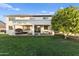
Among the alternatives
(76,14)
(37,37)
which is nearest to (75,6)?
(76,14)

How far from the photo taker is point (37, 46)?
1283 centimetres

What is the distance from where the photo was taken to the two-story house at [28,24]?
42.2ft

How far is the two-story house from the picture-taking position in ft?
42.2

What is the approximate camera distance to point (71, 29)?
508 inches

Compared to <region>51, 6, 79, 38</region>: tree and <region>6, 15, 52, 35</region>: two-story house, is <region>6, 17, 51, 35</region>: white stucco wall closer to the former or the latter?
<region>6, 15, 52, 35</region>: two-story house

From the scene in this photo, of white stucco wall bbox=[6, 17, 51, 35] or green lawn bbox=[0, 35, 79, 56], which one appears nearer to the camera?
green lawn bbox=[0, 35, 79, 56]

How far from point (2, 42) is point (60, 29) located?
3.83 ft

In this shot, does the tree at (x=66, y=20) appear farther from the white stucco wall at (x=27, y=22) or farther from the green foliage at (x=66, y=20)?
the white stucco wall at (x=27, y=22)

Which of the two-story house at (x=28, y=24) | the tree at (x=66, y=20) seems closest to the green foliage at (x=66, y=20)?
the tree at (x=66, y=20)

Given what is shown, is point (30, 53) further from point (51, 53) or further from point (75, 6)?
point (75, 6)

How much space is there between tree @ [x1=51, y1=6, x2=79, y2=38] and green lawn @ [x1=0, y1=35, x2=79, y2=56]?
0.66 ft

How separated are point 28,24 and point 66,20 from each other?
749mm

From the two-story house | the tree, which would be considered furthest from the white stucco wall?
the tree

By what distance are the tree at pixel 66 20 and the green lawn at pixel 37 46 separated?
0.66 ft
